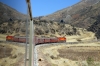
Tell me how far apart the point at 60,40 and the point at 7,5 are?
7611 centimetres

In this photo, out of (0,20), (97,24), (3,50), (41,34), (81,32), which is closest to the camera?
(0,20)

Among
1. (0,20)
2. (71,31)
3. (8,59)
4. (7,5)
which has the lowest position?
(8,59)

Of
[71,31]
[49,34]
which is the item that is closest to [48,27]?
[49,34]

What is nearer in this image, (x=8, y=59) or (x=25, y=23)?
(x=8, y=59)

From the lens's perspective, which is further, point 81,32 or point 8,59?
point 81,32

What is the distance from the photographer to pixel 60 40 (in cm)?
7781

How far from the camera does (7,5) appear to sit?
1886mm

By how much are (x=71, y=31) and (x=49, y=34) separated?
1774 centimetres

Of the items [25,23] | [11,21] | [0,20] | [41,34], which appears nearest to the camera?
[0,20]

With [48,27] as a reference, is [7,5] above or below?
below

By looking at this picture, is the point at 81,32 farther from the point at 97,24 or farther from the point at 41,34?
the point at 41,34

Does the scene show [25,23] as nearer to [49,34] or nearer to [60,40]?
[60,40]

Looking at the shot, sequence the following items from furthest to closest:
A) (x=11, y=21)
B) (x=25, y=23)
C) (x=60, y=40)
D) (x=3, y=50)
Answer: (x=60, y=40) → (x=25, y=23) → (x=11, y=21) → (x=3, y=50)

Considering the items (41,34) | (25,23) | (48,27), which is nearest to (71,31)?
(48,27)
